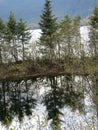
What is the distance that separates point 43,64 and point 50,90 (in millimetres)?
20215

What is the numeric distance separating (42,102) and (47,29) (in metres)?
29.3

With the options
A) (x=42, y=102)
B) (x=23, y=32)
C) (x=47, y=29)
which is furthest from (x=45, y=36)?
(x=42, y=102)

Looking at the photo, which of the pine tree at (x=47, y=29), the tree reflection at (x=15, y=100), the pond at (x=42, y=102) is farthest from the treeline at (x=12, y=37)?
the tree reflection at (x=15, y=100)

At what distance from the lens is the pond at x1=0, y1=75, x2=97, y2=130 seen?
33478 millimetres

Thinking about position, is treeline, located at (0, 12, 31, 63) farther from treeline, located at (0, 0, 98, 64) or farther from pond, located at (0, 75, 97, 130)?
pond, located at (0, 75, 97, 130)

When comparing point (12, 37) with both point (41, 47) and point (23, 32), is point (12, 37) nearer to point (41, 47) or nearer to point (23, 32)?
point (23, 32)

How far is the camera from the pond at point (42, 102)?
33478mm

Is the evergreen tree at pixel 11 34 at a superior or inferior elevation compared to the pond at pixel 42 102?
superior

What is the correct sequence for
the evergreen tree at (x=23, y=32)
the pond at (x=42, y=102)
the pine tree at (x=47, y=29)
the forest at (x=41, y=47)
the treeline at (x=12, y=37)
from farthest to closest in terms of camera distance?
the treeline at (x=12, y=37)
the evergreen tree at (x=23, y=32)
the pine tree at (x=47, y=29)
the forest at (x=41, y=47)
the pond at (x=42, y=102)

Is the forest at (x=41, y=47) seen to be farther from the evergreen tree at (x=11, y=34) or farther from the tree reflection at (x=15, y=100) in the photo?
the tree reflection at (x=15, y=100)

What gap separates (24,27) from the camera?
77.9 meters

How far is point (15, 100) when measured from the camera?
5150 centimetres

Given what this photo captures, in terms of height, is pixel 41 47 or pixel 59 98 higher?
pixel 41 47

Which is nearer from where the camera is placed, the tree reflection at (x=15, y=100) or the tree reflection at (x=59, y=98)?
the tree reflection at (x=59, y=98)
